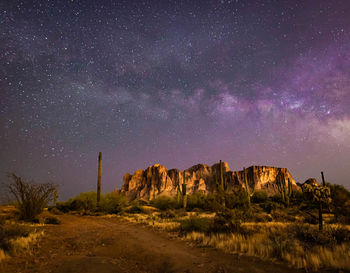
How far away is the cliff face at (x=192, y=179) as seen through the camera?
8262cm

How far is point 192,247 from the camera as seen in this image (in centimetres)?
805

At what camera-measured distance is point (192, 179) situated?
9012 centimetres

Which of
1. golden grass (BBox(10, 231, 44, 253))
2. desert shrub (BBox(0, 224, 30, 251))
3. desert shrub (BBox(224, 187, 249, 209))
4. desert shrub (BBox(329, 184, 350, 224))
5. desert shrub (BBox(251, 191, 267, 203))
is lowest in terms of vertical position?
desert shrub (BBox(251, 191, 267, 203))

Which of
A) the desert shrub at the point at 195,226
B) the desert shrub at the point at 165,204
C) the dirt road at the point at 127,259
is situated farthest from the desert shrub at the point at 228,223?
the desert shrub at the point at 165,204

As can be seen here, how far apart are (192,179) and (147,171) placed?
2210cm

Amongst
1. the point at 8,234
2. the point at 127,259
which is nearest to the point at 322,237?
the point at 127,259

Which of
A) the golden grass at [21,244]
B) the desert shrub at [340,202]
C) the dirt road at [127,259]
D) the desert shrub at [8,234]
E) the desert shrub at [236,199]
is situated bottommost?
the desert shrub at [340,202]

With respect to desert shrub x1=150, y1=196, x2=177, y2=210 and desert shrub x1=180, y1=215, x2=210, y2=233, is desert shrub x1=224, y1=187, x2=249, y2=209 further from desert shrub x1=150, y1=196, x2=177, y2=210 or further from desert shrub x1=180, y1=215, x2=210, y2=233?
desert shrub x1=150, y1=196, x2=177, y2=210

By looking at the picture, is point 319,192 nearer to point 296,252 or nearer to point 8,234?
point 296,252

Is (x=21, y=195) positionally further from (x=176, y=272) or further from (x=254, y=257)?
(x=254, y=257)

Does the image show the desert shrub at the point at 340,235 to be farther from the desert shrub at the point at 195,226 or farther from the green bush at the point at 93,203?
the green bush at the point at 93,203

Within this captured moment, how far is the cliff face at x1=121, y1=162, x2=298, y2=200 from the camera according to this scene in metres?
82.6

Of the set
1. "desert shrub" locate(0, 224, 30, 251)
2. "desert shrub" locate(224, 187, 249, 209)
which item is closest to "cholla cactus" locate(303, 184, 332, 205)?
"desert shrub" locate(224, 187, 249, 209)

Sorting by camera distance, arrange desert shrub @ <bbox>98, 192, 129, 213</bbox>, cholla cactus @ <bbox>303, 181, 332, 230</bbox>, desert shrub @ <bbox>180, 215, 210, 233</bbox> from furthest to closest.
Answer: desert shrub @ <bbox>98, 192, 129, 213</bbox> < desert shrub @ <bbox>180, 215, 210, 233</bbox> < cholla cactus @ <bbox>303, 181, 332, 230</bbox>
